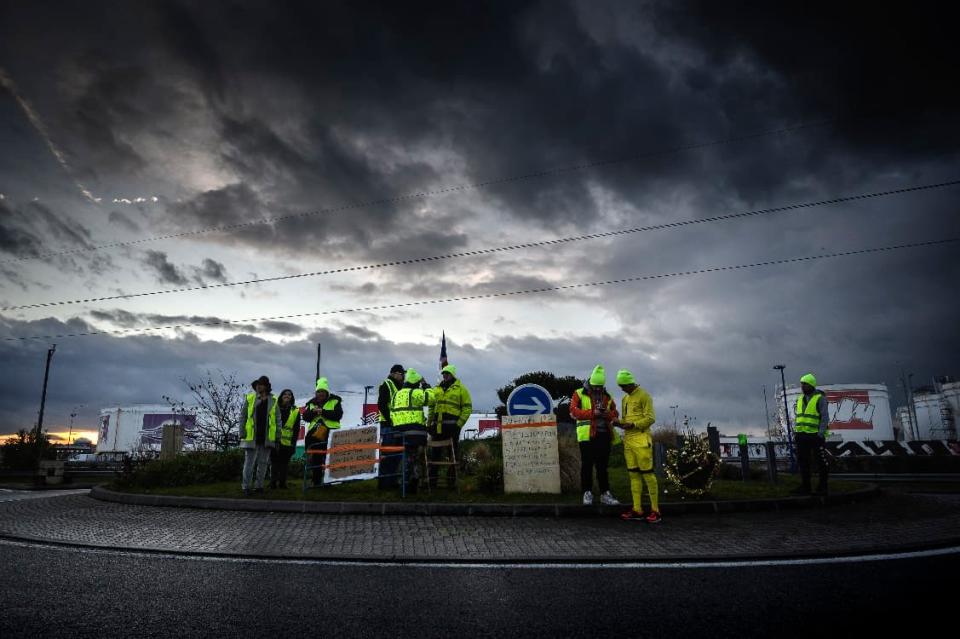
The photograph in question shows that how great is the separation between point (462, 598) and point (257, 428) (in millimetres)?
7640

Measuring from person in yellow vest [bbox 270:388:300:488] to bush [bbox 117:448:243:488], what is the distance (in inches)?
83.6

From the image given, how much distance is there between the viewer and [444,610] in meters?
4.12

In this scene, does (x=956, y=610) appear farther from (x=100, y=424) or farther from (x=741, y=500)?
(x=100, y=424)

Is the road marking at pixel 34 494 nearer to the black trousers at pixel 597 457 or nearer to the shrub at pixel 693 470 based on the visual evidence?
the black trousers at pixel 597 457

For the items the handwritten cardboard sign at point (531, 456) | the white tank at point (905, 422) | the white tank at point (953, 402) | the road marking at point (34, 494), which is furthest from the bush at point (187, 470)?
the white tank at point (905, 422)

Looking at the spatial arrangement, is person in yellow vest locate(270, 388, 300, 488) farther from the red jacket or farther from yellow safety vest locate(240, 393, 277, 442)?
the red jacket

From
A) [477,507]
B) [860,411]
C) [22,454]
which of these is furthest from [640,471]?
[860,411]

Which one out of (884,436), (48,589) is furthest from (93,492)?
(884,436)

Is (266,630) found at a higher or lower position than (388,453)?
lower

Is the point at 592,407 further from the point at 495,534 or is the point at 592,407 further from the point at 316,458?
the point at 316,458

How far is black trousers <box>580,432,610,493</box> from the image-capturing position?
9.22 metres

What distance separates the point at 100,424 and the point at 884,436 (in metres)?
88.7

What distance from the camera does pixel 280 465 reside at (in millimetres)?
12547

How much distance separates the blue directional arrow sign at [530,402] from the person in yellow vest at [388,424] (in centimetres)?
227
